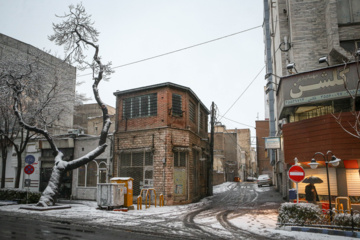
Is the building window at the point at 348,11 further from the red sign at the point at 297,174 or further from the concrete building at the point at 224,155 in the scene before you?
the concrete building at the point at 224,155

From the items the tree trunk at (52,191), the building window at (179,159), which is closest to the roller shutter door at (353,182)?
the building window at (179,159)

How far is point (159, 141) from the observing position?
18875 millimetres

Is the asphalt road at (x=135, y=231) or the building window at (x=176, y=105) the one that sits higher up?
the building window at (x=176, y=105)

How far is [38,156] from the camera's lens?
2411cm

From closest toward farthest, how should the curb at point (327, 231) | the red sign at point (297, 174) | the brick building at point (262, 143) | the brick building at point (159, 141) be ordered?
the curb at point (327, 231) → the red sign at point (297, 174) → the brick building at point (159, 141) → the brick building at point (262, 143)

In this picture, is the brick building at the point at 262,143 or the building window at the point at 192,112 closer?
the building window at the point at 192,112

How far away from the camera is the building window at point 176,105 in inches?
790

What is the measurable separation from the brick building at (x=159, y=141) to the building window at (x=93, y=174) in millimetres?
1206

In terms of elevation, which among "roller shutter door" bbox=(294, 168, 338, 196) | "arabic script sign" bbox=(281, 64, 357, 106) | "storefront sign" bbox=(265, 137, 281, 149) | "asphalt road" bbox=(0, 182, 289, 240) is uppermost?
"arabic script sign" bbox=(281, 64, 357, 106)

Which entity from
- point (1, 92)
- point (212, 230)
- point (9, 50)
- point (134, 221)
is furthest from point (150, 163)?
point (9, 50)

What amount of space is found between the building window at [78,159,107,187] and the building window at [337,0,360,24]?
60.6 feet

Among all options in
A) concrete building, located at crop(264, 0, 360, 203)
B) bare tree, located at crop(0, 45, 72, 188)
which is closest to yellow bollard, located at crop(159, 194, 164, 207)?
concrete building, located at crop(264, 0, 360, 203)

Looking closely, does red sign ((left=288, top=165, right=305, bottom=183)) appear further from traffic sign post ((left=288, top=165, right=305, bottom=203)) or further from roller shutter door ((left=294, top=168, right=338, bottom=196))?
roller shutter door ((left=294, top=168, right=338, bottom=196))

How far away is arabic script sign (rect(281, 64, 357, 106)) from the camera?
513 inches
